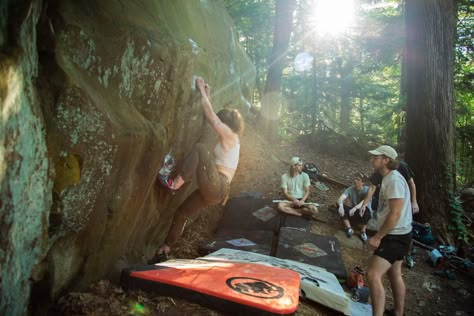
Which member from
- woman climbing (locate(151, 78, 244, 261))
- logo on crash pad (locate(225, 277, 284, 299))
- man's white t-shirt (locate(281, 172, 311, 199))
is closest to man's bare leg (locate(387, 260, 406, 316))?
logo on crash pad (locate(225, 277, 284, 299))

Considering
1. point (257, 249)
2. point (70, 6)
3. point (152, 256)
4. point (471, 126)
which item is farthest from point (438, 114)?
point (70, 6)

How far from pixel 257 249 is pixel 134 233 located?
254cm

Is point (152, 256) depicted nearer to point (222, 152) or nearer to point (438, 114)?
point (222, 152)

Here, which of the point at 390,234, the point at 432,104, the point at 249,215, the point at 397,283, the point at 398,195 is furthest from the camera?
the point at 432,104

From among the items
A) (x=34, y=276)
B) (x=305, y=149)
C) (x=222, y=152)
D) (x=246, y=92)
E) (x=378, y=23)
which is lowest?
(x=34, y=276)

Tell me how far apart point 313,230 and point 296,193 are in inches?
42.5

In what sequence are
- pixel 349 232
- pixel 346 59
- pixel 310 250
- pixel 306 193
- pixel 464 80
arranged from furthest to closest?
pixel 346 59 → pixel 464 80 → pixel 306 193 → pixel 349 232 → pixel 310 250

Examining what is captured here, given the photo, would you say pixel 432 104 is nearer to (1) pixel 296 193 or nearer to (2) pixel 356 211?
(2) pixel 356 211

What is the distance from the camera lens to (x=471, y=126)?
10789mm

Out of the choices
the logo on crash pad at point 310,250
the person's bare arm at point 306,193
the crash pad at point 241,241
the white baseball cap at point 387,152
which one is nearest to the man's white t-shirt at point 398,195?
the white baseball cap at point 387,152

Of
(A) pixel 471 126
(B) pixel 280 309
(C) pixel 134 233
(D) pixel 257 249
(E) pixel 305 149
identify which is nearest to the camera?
(B) pixel 280 309

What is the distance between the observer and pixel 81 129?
8.93 feet

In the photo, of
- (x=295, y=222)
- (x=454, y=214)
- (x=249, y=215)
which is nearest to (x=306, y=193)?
(x=295, y=222)

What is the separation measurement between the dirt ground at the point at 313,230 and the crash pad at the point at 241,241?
0.26 meters
